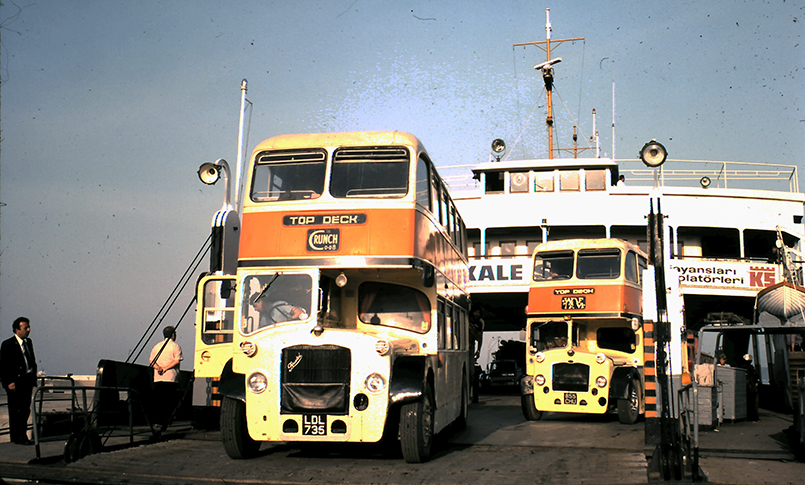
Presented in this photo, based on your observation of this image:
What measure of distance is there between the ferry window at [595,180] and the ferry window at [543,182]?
1408 millimetres

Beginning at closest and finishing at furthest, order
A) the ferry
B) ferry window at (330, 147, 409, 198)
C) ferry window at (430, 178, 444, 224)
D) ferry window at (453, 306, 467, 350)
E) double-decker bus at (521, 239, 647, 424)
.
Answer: ferry window at (330, 147, 409, 198) < ferry window at (430, 178, 444, 224) < ferry window at (453, 306, 467, 350) < double-decker bus at (521, 239, 647, 424) < the ferry

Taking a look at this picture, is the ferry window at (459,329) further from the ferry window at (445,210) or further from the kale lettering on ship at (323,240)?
the kale lettering on ship at (323,240)

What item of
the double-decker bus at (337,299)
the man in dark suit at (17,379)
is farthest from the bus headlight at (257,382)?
the man in dark suit at (17,379)

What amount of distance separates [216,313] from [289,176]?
3238mm

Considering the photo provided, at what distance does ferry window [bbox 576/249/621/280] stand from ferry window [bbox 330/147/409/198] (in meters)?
8.37

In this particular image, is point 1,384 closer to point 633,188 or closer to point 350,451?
point 350,451

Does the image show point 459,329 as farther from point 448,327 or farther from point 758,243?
point 758,243

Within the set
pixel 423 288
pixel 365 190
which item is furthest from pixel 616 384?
pixel 365 190

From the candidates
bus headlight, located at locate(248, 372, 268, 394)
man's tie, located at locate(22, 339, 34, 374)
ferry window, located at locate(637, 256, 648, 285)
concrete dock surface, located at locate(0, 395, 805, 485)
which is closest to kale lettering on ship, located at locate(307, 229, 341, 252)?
bus headlight, located at locate(248, 372, 268, 394)

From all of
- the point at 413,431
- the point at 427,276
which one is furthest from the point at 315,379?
the point at 427,276

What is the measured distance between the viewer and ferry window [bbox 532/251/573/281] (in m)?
17.4

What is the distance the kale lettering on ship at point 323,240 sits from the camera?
9.67 metres

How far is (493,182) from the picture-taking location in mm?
33531

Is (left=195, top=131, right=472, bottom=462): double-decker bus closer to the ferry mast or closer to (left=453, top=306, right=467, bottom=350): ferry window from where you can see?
(left=453, top=306, right=467, bottom=350): ferry window
